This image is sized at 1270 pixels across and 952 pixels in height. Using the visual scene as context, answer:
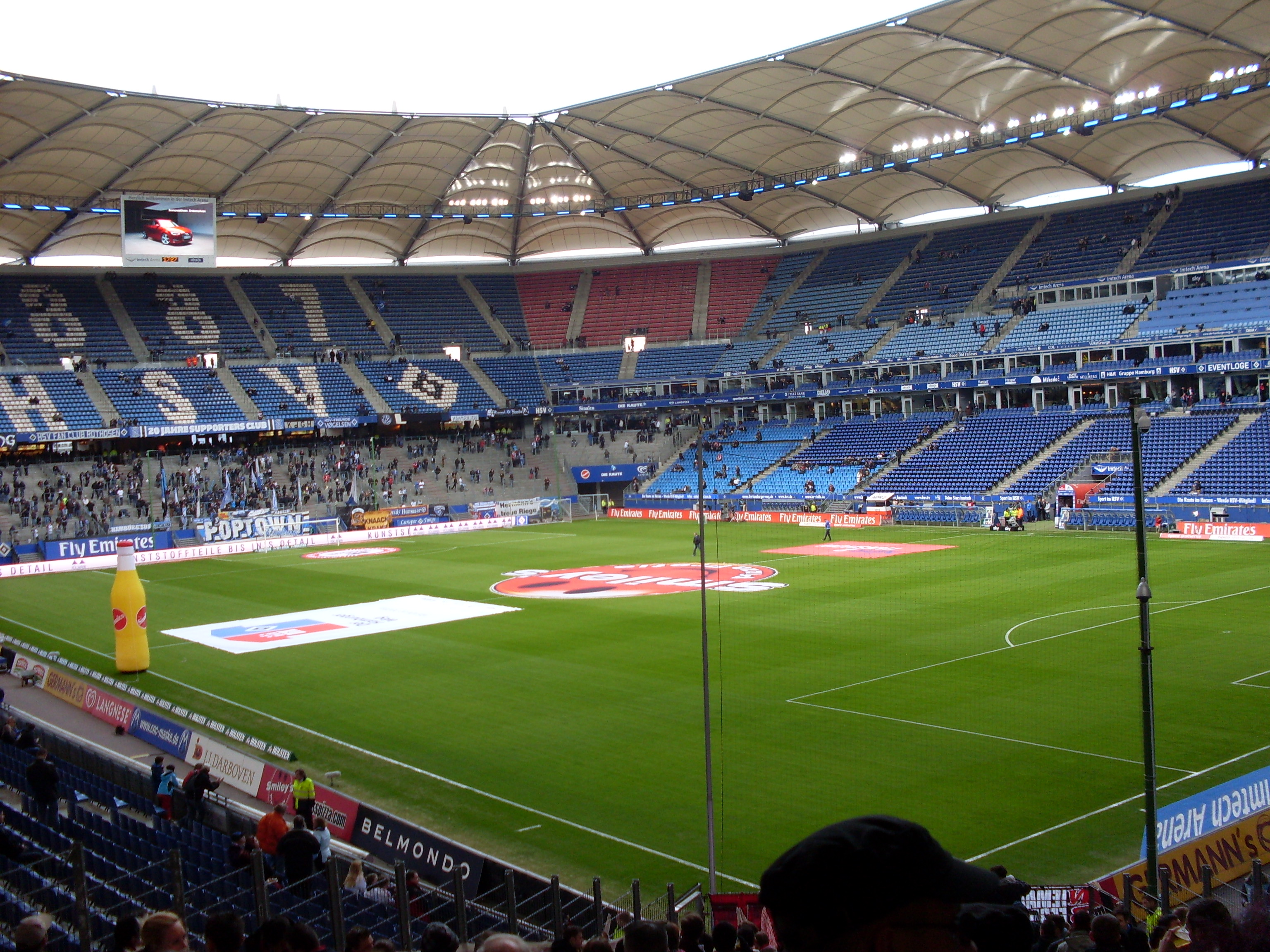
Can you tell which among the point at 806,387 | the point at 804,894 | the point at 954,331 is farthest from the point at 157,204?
the point at 804,894

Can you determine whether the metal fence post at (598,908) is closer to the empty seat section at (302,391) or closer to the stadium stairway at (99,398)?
the stadium stairway at (99,398)

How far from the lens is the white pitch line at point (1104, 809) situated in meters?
14.2

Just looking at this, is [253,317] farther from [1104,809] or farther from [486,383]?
[1104,809]

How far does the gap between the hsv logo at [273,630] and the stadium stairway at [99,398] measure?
39783mm

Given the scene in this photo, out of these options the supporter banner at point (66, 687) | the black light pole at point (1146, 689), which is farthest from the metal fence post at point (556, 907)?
the supporter banner at point (66, 687)

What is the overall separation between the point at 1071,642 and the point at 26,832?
22283mm

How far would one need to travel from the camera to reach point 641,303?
8788 centimetres

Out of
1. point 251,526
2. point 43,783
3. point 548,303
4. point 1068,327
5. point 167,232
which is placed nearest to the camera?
point 43,783

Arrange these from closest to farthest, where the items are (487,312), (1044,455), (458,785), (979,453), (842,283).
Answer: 1. (458,785)
2. (1044,455)
3. (979,453)
4. (842,283)
5. (487,312)

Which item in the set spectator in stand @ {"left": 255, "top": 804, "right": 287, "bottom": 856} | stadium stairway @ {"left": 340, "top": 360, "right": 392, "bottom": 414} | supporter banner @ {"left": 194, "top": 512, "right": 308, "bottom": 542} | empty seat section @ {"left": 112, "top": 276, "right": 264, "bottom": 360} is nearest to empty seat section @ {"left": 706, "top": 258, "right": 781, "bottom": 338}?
stadium stairway @ {"left": 340, "top": 360, "right": 392, "bottom": 414}

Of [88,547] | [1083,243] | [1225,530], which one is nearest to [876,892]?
[1225,530]

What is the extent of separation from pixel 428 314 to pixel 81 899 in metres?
80.3

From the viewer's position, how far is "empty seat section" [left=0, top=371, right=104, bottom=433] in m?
64.4

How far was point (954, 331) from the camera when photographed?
227 ft
